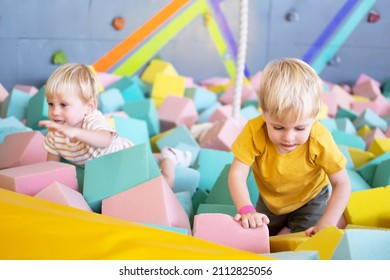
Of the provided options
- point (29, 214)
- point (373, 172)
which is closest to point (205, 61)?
point (373, 172)

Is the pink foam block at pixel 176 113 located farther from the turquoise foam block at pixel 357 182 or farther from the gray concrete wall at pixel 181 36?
the turquoise foam block at pixel 357 182

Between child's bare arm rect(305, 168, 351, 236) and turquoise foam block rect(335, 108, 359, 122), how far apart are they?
4.06ft

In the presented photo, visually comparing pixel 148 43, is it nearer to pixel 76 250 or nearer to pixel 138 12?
pixel 138 12

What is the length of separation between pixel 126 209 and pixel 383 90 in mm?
2139

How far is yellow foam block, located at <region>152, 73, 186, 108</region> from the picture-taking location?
7.18 ft

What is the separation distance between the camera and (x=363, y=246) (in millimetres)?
827

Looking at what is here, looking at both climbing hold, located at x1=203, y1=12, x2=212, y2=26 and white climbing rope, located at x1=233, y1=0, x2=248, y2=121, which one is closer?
white climbing rope, located at x1=233, y1=0, x2=248, y2=121

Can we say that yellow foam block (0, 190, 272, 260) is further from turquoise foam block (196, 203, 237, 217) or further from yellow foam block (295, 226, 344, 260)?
turquoise foam block (196, 203, 237, 217)

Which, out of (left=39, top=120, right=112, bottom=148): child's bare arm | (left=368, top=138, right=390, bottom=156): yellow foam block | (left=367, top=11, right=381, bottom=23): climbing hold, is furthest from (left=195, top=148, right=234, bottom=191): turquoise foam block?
(left=367, top=11, right=381, bottom=23): climbing hold

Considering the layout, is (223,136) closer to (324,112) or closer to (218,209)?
(218,209)

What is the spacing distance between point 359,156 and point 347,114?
26.3 inches

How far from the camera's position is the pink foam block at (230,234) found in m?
0.97

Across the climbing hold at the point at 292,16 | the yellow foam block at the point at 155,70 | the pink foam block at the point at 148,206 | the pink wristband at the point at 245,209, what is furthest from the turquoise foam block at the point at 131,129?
the climbing hold at the point at 292,16
